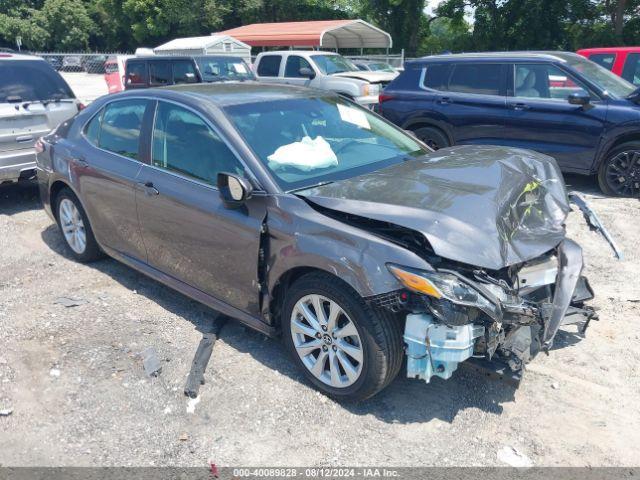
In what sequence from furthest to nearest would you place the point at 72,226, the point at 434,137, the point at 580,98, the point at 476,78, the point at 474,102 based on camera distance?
the point at 434,137, the point at 476,78, the point at 474,102, the point at 580,98, the point at 72,226

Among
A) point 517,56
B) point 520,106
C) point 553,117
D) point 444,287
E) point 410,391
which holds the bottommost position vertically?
point 410,391

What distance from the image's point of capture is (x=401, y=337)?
3.03 metres

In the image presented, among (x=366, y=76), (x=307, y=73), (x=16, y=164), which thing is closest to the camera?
(x=16, y=164)

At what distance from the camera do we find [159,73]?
12.5 m

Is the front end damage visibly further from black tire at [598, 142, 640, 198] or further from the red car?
the red car

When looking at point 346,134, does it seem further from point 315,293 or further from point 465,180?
point 315,293

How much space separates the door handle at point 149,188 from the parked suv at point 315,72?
952 cm

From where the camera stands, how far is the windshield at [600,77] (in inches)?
286

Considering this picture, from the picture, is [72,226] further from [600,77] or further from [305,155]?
[600,77]

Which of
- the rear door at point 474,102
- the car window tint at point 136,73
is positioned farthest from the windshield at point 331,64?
the rear door at point 474,102

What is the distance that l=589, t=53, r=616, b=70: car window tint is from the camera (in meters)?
10.2

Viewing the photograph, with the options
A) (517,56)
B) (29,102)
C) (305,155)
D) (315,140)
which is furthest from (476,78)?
(29,102)

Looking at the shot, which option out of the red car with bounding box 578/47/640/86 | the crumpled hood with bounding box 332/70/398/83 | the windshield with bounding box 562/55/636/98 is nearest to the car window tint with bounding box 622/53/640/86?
the red car with bounding box 578/47/640/86

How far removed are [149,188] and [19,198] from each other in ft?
15.2
